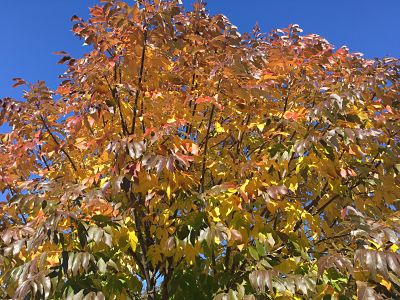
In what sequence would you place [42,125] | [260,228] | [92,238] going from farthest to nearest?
[42,125] < [260,228] < [92,238]

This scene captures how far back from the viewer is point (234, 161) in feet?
10.9

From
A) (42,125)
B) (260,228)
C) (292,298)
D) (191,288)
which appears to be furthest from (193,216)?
(42,125)

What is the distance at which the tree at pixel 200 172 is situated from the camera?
2.67 metres

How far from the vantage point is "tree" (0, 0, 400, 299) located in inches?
105

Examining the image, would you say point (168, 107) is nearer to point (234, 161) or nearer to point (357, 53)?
point (234, 161)

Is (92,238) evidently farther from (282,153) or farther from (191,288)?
(282,153)

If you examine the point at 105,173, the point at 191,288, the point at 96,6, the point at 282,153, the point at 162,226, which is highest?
the point at 96,6

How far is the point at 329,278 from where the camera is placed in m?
2.96

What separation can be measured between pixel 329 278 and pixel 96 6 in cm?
→ 254

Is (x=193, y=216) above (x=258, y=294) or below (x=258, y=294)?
above

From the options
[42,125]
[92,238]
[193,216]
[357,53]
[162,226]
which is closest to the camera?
[92,238]

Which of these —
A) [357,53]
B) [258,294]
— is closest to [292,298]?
[258,294]

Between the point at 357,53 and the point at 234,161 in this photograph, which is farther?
the point at 357,53

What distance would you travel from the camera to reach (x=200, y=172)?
137 inches
